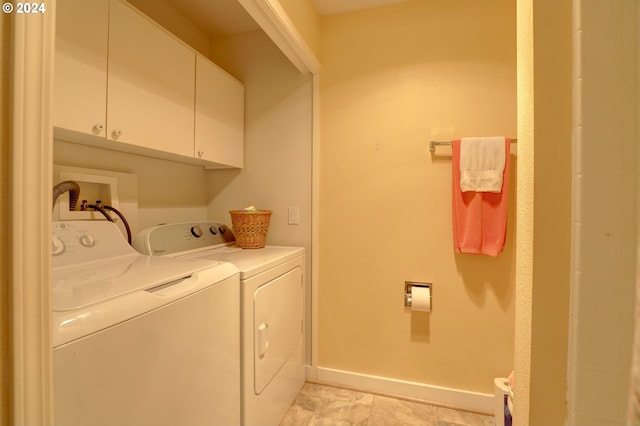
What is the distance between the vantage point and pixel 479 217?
5.28 ft

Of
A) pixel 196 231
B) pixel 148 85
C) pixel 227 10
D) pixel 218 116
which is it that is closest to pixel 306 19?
pixel 227 10

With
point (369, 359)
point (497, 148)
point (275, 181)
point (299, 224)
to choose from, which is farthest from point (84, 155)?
point (497, 148)

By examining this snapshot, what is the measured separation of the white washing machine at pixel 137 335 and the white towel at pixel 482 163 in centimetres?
138

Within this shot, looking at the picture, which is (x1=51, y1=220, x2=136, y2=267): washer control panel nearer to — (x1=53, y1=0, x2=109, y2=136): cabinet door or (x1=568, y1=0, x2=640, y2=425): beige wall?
(x1=53, y1=0, x2=109, y2=136): cabinet door

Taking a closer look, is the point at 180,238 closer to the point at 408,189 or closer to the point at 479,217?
the point at 408,189

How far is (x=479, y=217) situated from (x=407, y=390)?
1.19 metres

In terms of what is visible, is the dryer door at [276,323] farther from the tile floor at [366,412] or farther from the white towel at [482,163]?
the white towel at [482,163]

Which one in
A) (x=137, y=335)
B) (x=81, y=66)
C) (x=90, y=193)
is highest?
(x=81, y=66)

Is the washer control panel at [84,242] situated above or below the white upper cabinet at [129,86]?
below

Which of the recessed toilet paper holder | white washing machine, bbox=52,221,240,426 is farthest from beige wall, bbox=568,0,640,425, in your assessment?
the recessed toilet paper holder

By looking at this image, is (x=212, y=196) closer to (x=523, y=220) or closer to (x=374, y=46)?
(x=374, y=46)

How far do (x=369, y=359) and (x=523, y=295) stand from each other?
4.71 feet

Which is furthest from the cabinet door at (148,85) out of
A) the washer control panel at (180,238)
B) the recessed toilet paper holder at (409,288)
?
the recessed toilet paper holder at (409,288)

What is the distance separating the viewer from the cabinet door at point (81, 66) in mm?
958
